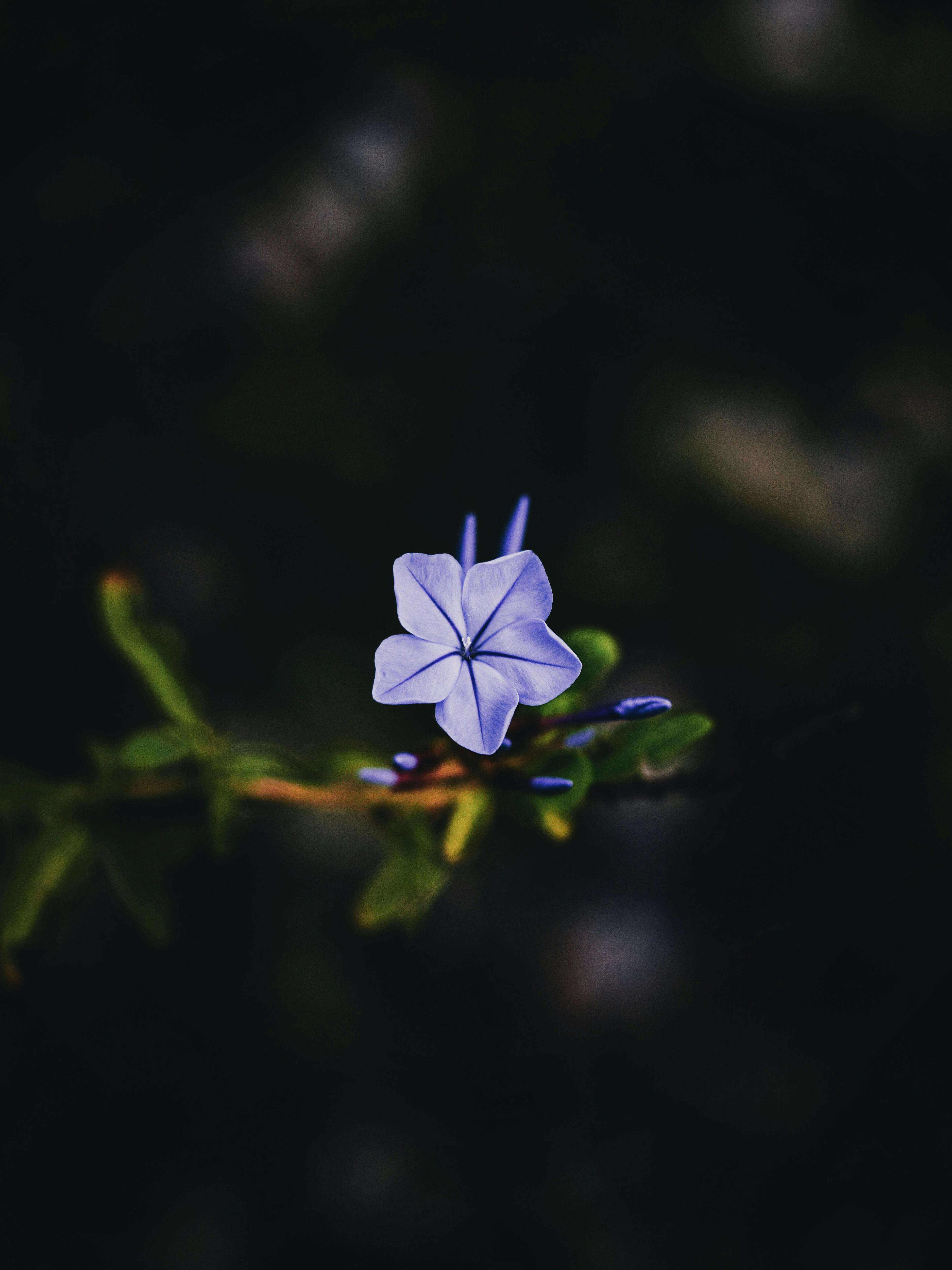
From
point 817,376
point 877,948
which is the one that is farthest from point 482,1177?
point 817,376

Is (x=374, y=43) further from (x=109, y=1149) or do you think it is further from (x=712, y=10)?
(x=109, y=1149)

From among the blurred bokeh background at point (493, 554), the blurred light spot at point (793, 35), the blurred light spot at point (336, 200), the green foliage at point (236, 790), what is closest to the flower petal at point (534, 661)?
the green foliage at point (236, 790)

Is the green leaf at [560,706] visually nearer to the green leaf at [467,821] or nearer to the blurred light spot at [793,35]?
the green leaf at [467,821]

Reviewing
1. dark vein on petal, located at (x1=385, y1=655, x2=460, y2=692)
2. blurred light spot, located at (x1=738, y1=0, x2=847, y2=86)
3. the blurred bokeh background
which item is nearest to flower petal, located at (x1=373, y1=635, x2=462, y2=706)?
dark vein on petal, located at (x1=385, y1=655, x2=460, y2=692)

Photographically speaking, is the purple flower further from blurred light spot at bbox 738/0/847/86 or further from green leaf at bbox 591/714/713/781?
blurred light spot at bbox 738/0/847/86

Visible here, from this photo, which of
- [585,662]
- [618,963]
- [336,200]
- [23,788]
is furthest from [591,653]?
[336,200]

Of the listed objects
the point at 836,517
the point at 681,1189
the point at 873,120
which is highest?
the point at 873,120
